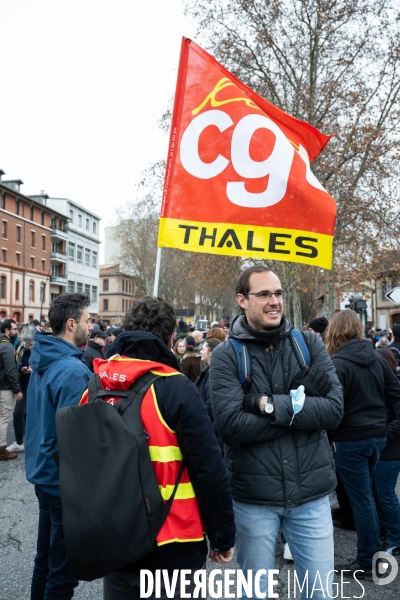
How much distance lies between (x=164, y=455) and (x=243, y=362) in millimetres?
736

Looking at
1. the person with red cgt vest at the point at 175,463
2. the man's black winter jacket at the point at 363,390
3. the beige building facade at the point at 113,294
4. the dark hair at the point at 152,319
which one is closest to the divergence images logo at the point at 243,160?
the man's black winter jacket at the point at 363,390

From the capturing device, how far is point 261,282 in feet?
9.11

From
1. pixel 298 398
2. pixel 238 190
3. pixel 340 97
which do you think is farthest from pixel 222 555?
pixel 340 97

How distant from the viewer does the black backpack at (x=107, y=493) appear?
76.5 inches

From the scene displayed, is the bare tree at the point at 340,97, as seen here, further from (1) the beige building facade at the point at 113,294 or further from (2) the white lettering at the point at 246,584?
(1) the beige building facade at the point at 113,294

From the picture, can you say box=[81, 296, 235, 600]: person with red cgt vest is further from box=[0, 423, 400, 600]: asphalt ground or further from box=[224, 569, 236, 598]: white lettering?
box=[0, 423, 400, 600]: asphalt ground

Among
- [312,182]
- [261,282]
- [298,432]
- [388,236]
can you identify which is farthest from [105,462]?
[388,236]

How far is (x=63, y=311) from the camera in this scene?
3.41m

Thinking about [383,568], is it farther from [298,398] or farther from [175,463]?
[175,463]

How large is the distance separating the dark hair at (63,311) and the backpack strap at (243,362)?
47.8 inches

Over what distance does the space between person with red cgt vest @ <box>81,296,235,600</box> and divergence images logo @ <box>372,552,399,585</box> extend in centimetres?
217

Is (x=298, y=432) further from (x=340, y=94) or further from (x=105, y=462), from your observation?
(x=340, y=94)

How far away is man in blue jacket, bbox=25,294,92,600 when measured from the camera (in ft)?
9.65

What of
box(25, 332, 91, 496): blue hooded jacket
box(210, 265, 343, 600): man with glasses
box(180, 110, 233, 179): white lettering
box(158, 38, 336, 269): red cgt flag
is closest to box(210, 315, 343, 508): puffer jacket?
box(210, 265, 343, 600): man with glasses
